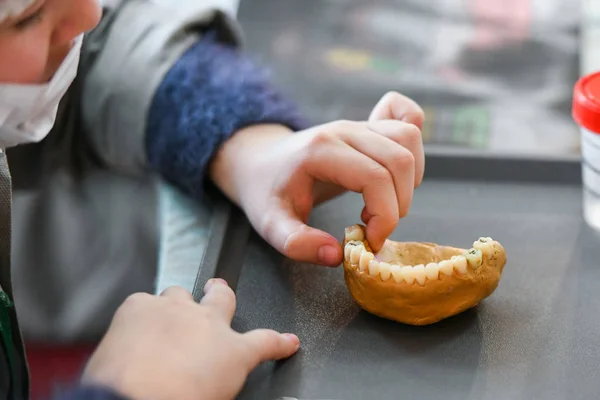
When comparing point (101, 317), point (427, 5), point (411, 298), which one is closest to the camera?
point (411, 298)

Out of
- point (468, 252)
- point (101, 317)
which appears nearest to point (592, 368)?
point (468, 252)

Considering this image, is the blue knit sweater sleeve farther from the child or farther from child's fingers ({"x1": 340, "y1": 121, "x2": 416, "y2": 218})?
child's fingers ({"x1": 340, "y1": 121, "x2": 416, "y2": 218})

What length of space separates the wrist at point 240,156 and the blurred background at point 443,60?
7.5 inches

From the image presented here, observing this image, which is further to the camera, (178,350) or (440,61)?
(440,61)

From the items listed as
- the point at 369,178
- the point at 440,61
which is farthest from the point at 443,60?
the point at 369,178

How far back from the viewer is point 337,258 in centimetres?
71

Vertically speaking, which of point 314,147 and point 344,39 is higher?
point 314,147

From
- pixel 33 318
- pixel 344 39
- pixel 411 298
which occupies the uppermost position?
pixel 411 298

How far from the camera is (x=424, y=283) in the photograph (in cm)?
64

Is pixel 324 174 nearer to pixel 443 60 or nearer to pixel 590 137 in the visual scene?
pixel 590 137

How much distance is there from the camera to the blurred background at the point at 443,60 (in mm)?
1046

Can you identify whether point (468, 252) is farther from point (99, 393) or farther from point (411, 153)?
point (99, 393)

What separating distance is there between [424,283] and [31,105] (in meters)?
0.37

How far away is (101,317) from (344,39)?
541mm
